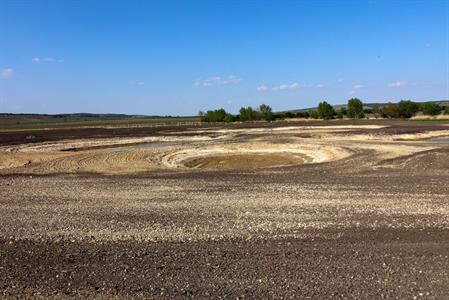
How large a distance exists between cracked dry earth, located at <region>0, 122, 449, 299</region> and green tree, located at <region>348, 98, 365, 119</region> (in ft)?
362

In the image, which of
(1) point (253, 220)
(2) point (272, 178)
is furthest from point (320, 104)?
(1) point (253, 220)

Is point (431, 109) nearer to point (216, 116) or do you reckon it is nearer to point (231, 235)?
point (216, 116)

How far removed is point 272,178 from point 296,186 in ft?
9.00

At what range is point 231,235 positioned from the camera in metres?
Answer: 10.4

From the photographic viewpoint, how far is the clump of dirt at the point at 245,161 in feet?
97.9

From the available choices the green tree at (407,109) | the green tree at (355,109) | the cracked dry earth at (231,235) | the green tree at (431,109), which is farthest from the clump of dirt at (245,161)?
the green tree at (355,109)

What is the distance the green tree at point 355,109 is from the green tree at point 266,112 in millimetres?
23035

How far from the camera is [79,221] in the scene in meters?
12.3

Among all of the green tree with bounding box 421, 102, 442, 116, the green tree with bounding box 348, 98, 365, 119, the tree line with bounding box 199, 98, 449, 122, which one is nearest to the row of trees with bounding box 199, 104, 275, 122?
the tree line with bounding box 199, 98, 449, 122

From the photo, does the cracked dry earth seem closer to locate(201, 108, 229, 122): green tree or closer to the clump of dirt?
the clump of dirt

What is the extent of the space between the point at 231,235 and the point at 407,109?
371 ft

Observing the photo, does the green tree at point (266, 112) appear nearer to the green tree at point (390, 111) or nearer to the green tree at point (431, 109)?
the green tree at point (390, 111)

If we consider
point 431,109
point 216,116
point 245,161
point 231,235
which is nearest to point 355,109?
point 431,109

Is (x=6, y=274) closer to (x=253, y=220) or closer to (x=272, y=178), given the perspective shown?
(x=253, y=220)
